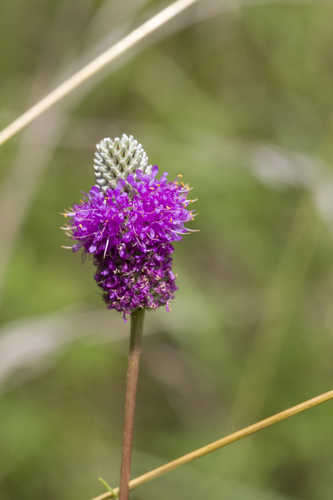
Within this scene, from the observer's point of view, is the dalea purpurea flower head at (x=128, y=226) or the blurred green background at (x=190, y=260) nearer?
the dalea purpurea flower head at (x=128, y=226)

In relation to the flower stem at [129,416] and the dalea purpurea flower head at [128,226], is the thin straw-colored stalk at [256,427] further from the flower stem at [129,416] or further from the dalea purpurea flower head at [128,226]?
the dalea purpurea flower head at [128,226]

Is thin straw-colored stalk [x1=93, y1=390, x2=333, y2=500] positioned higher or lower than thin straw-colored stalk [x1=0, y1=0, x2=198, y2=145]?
lower

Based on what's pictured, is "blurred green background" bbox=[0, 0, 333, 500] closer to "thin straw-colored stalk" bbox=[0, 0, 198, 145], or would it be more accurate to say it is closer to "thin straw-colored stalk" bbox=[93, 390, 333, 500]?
"thin straw-colored stalk" bbox=[0, 0, 198, 145]

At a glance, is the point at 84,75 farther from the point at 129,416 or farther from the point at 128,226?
the point at 129,416

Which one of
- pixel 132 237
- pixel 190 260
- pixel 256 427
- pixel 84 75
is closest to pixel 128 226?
pixel 132 237

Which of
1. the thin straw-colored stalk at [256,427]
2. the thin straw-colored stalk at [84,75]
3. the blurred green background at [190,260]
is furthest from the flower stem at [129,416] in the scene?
the blurred green background at [190,260]

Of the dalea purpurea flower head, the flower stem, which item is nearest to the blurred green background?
the dalea purpurea flower head

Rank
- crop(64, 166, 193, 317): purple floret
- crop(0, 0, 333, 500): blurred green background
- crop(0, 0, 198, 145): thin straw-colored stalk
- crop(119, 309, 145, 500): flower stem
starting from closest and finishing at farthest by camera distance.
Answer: crop(119, 309, 145, 500): flower stem < crop(64, 166, 193, 317): purple floret < crop(0, 0, 198, 145): thin straw-colored stalk < crop(0, 0, 333, 500): blurred green background

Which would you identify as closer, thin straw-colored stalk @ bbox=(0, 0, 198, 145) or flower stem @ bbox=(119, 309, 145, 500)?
flower stem @ bbox=(119, 309, 145, 500)
